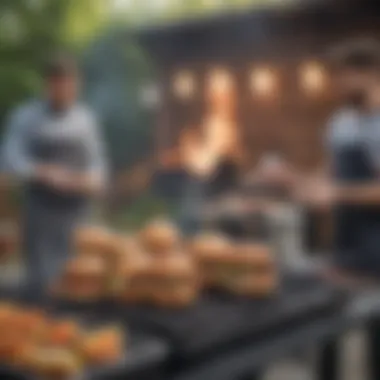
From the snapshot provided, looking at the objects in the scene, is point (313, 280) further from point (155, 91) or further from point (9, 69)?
point (9, 69)

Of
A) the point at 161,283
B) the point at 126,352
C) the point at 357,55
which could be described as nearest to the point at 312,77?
the point at 357,55

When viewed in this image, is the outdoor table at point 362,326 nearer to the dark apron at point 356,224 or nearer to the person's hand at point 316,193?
the dark apron at point 356,224

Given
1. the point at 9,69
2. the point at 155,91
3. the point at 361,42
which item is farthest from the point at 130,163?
the point at 361,42

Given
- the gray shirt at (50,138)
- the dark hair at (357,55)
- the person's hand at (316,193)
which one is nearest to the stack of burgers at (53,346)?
the gray shirt at (50,138)

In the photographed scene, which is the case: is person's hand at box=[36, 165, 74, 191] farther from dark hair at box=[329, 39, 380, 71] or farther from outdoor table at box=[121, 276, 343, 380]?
dark hair at box=[329, 39, 380, 71]

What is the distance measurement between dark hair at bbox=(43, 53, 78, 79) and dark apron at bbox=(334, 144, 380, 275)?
1.57 ft

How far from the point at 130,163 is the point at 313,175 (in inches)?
12.9

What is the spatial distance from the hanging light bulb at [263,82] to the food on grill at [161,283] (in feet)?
0.99

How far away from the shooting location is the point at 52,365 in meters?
1.06

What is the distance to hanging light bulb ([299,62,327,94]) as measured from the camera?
4.66 ft

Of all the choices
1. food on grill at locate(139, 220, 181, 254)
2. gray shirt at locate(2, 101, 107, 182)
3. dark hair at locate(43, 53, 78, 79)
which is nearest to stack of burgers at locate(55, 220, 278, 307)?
food on grill at locate(139, 220, 181, 254)

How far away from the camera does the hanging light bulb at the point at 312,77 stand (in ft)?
4.66

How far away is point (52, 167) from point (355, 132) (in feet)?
1.71

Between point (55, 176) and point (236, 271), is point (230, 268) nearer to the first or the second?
point (236, 271)
